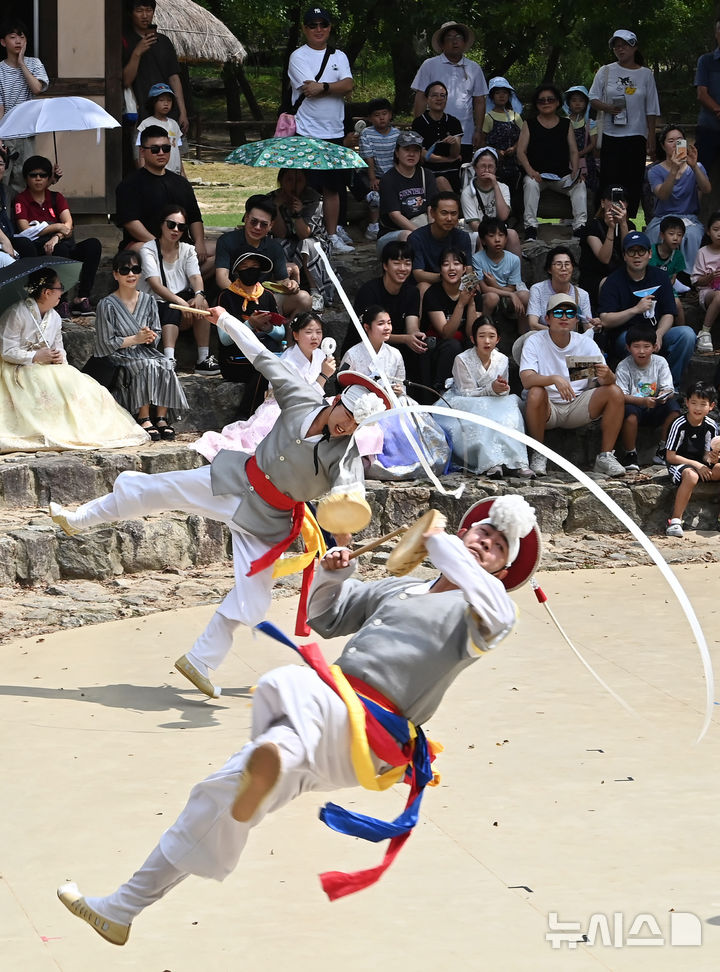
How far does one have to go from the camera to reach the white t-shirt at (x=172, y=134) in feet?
29.3

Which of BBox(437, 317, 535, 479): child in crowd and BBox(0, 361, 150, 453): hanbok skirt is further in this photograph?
BBox(437, 317, 535, 479): child in crowd

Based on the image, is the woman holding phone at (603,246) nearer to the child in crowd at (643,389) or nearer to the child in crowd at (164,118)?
the child in crowd at (643,389)

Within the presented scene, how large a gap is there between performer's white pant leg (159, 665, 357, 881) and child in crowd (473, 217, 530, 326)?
583 centimetres

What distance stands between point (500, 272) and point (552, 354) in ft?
3.43

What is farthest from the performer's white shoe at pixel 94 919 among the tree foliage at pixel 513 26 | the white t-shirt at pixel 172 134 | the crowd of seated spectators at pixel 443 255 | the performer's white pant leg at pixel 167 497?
the tree foliage at pixel 513 26

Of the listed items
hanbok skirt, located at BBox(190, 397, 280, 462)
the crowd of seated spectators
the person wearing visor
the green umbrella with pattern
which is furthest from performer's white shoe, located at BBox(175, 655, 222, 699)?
the green umbrella with pattern

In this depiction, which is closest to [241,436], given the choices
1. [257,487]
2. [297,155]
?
[257,487]

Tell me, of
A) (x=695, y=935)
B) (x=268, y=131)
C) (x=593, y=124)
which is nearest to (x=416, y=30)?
(x=268, y=131)

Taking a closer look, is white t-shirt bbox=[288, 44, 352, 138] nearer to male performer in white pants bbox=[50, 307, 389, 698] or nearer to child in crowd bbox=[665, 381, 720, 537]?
child in crowd bbox=[665, 381, 720, 537]

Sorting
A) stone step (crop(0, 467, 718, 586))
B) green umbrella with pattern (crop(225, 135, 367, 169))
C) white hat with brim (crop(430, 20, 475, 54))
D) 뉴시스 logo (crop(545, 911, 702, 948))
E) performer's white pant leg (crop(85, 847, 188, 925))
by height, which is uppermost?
white hat with brim (crop(430, 20, 475, 54))

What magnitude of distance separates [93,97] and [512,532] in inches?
292

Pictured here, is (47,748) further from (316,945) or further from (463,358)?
(463,358)

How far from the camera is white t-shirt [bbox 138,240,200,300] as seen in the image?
805 cm

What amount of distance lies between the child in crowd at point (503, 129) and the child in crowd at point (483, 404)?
8.04 ft
